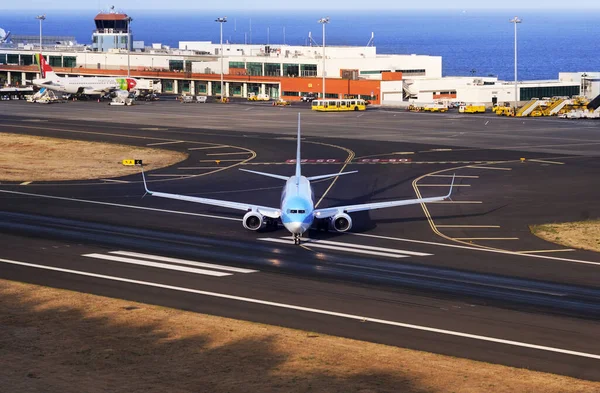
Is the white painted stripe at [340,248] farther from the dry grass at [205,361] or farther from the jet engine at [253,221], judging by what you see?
the dry grass at [205,361]

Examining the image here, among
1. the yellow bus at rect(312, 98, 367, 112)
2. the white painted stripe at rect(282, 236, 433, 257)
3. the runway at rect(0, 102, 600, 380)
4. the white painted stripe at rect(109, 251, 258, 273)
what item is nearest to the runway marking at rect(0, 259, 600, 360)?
the runway at rect(0, 102, 600, 380)

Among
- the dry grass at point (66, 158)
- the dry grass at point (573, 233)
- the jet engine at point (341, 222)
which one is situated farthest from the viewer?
the dry grass at point (66, 158)

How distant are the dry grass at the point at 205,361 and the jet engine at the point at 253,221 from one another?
20259 mm

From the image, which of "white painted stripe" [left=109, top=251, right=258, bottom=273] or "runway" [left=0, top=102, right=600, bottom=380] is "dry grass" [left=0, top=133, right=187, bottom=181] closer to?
"runway" [left=0, top=102, right=600, bottom=380]

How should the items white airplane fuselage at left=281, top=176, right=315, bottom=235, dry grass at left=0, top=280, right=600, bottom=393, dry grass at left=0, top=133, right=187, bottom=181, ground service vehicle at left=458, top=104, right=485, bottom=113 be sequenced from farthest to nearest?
ground service vehicle at left=458, top=104, right=485, bottom=113 → dry grass at left=0, top=133, right=187, bottom=181 → white airplane fuselage at left=281, top=176, right=315, bottom=235 → dry grass at left=0, top=280, right=600, bottom=393

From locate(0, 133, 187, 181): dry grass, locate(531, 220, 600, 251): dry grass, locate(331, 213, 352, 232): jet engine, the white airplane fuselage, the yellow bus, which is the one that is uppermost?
the yellow bus

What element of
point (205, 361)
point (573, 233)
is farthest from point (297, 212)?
point (205, 361)

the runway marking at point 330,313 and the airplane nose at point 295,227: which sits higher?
the airplane nose at point 295,227

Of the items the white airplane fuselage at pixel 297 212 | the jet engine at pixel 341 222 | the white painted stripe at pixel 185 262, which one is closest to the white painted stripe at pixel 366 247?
the white airplane fuselage at pixel 297 212

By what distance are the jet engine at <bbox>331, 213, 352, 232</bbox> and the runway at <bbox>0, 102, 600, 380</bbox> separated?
1.84 feet

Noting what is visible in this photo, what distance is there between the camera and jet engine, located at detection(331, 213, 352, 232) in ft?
201

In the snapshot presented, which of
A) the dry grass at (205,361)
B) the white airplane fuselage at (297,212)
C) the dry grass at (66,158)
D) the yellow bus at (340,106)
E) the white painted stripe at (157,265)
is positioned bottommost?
the dry grass at (205,361)

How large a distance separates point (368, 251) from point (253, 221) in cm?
895

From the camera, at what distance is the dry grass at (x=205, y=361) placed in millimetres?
31750
